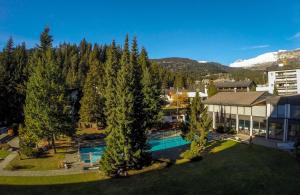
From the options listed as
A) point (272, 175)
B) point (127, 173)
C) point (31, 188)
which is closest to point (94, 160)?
point (127, 173)

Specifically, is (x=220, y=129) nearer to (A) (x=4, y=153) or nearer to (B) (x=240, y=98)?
(B) (x=240, y=98)

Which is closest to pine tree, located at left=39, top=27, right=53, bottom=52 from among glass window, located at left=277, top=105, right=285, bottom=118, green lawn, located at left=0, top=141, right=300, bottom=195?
green lawn, located at left=0, top=141, right=300, bottom=195

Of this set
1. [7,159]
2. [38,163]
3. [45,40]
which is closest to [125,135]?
[38,163]

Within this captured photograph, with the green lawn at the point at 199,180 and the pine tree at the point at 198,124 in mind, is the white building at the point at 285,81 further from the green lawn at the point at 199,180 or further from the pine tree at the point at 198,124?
the green lawn at the point at 199,180

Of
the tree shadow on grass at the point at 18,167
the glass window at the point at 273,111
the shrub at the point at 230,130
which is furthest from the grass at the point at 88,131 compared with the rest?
the glass window at the point at 273,111

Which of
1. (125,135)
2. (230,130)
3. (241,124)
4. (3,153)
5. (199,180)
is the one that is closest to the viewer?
(199,180)

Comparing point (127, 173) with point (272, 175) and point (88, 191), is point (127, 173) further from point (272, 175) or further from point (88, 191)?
point (272, 175)

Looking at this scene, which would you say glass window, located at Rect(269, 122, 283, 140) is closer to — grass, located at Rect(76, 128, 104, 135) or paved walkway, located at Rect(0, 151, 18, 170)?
grass, located at Rect(76, 128, 104, 135)
